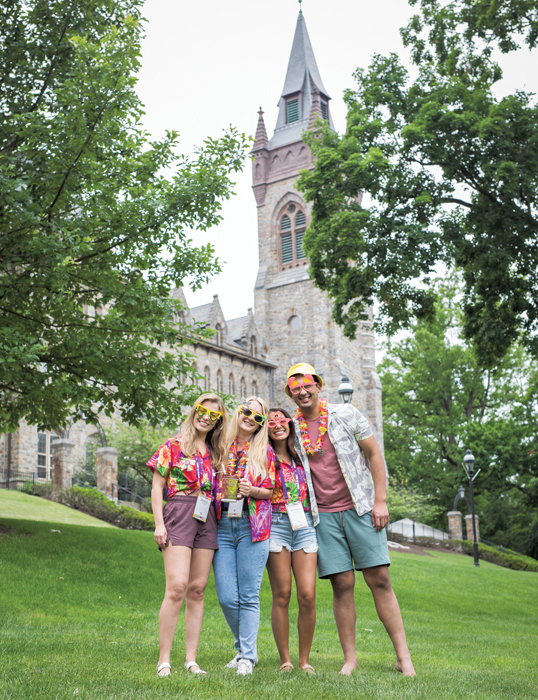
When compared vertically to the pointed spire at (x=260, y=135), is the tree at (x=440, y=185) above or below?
below

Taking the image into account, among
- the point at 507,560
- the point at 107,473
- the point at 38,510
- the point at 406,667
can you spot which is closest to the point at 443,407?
the point at 507,560

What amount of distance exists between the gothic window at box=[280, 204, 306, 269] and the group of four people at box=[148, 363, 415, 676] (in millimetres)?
41619

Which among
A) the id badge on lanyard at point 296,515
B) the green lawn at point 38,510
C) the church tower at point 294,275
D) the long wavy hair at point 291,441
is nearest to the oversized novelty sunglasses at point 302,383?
the long wavy hair at point 291,441

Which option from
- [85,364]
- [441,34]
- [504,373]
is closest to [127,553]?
[85,364]

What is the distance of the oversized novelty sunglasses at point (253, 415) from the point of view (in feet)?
16.0

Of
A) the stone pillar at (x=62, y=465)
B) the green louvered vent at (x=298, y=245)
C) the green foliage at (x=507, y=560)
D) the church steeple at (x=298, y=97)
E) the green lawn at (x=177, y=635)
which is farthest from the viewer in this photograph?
the church steeple at (x=298, y=97)

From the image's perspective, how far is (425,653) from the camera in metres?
6.89

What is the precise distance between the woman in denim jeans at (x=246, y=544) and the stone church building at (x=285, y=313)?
107 ft

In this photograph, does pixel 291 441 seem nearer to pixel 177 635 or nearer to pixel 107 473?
pixel 177 635

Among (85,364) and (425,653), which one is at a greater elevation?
(85,364)

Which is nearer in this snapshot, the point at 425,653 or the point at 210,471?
the point at 210,471

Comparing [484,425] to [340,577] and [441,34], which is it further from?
[340,577]

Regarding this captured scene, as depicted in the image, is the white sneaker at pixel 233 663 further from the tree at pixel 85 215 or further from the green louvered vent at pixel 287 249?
the green louvered vent at pixel 287 249

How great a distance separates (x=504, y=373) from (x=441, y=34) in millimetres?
32303
